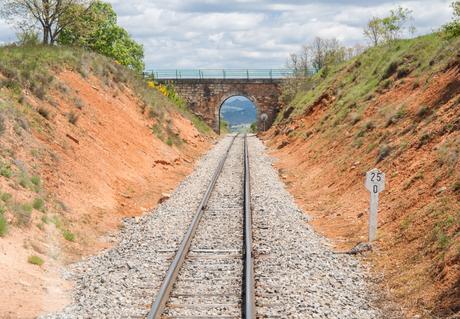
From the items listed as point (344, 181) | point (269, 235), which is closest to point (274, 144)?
point (344, 181)

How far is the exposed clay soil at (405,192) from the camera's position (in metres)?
10.4

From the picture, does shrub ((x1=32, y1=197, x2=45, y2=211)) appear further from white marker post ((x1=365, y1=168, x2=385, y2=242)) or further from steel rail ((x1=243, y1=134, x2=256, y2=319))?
white marker post ((x1=365, y1=168, x2=385, y2=242))

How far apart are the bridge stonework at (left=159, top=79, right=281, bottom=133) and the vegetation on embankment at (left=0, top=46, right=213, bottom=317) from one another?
3561cm

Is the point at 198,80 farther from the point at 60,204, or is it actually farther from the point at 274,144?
the point at 60,204

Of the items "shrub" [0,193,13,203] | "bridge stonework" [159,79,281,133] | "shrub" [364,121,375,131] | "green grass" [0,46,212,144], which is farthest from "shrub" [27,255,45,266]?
"bridge stonework" [159,79,281,133]

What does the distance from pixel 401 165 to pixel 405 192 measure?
7.84 feet

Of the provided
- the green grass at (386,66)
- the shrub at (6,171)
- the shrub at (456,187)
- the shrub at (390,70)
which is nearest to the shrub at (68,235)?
the shrub at (6,171)

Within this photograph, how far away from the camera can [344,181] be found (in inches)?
827

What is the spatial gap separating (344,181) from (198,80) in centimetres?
5256

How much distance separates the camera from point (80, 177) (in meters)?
18.6

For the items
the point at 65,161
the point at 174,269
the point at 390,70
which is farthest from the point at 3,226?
the point at 390,70

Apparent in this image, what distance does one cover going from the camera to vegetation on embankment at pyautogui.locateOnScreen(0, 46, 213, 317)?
40.0ft

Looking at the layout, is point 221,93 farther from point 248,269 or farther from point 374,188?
point 248,269

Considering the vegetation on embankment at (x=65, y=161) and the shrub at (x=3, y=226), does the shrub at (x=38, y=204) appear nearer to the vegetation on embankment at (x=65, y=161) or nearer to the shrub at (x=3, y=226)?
the vegetation on embankment at (x=65, y=161)
